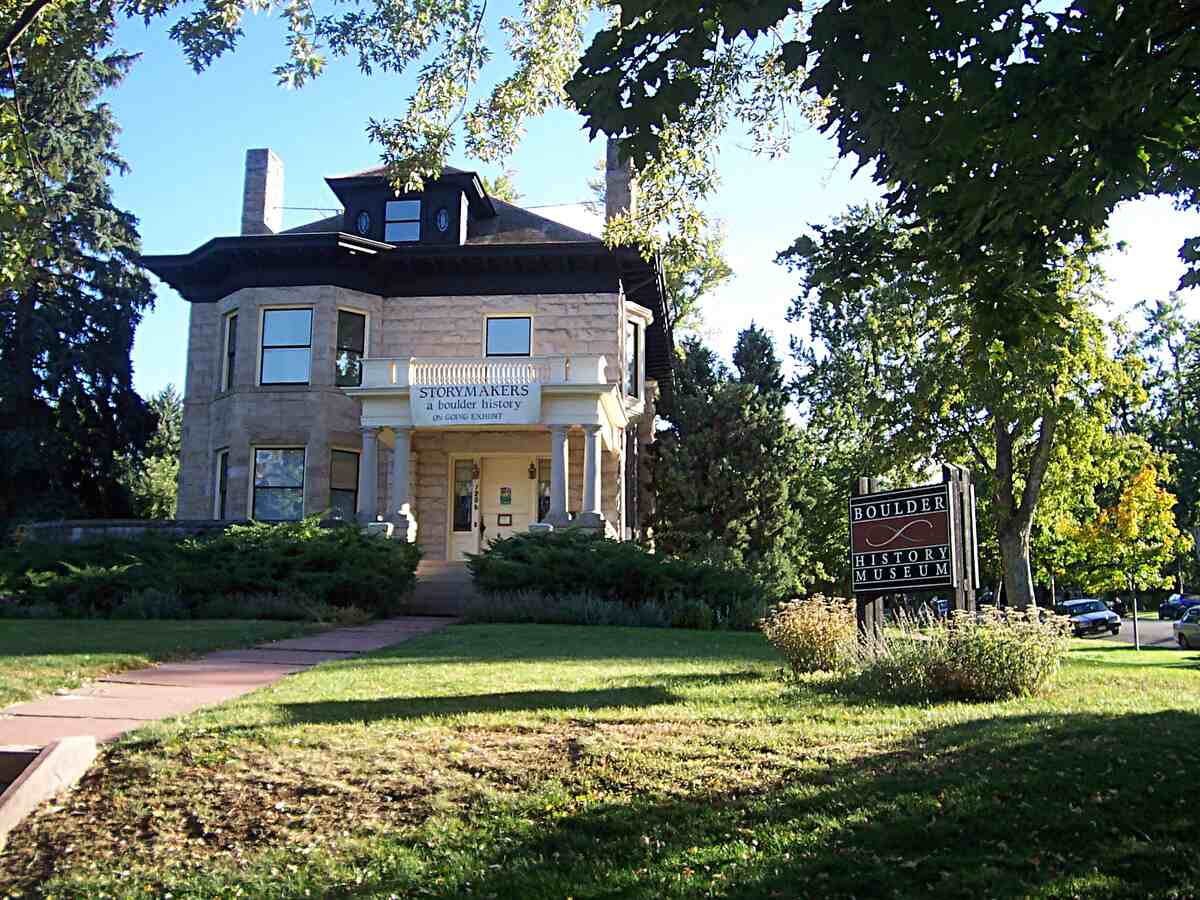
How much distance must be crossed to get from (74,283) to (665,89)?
29.7m

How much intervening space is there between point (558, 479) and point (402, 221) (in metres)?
8.81

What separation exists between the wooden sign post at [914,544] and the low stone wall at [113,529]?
1389 centimetres

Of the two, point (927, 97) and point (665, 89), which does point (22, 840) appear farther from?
point (927, 97)

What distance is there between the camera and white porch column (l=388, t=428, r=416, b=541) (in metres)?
21.8

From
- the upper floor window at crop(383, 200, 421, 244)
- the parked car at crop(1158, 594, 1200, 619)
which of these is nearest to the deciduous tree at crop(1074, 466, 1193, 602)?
the parked car at crop(1158, 594, 1200, 619)

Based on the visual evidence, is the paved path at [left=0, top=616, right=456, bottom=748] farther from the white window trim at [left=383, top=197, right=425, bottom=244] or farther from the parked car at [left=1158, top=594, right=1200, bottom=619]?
the parked car at [left=1158, top=594, right=1200, bottom=619]

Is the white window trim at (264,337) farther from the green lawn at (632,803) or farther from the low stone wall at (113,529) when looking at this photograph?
the green lawn at (632,803)

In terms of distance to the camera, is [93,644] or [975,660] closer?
[975,660]

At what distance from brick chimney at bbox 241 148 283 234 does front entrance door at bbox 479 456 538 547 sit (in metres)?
8.81

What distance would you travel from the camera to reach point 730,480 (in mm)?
25891

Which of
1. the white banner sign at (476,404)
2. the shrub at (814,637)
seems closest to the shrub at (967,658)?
the shrub at (814,637)

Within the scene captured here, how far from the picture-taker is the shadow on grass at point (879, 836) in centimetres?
435

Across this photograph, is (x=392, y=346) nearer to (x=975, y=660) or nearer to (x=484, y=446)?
(x=484, y=446)

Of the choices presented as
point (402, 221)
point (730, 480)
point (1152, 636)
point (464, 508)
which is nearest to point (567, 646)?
point (464, 508)
